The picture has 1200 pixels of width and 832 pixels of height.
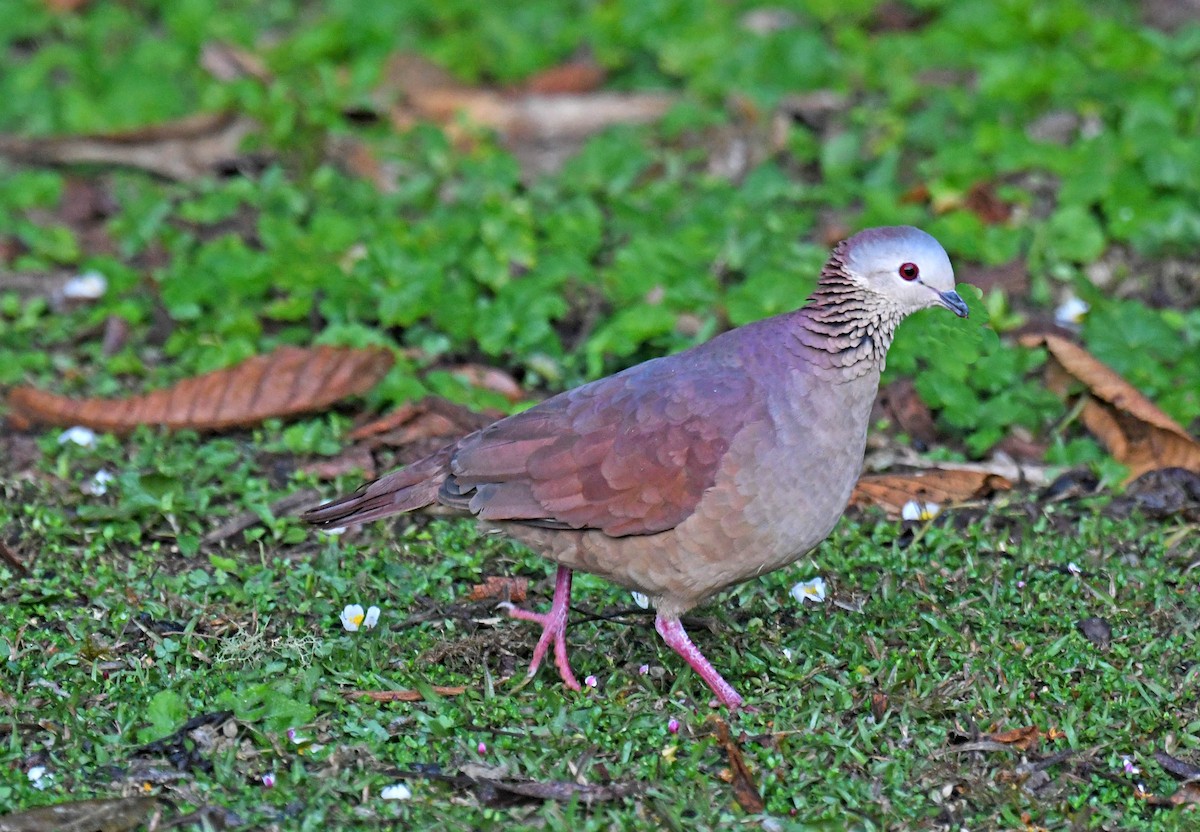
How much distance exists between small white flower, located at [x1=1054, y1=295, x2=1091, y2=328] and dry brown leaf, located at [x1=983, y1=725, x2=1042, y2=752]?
2769mm

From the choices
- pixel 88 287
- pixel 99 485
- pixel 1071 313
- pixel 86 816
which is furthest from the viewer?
pixel 88 287

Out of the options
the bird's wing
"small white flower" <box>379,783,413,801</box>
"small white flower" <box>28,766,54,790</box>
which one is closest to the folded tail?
the bird's wing

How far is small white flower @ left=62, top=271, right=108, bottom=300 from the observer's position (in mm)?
6992

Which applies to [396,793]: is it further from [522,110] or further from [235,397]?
[522,110]

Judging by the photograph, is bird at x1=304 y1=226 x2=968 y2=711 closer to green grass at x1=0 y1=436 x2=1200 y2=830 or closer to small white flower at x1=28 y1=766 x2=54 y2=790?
green grass at x1=0 y1=436 x2=1200 y2=830

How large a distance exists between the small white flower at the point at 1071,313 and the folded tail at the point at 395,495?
316 cm

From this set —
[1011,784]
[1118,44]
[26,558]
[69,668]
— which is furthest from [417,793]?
[1118,44]

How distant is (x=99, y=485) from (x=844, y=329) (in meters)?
2.83

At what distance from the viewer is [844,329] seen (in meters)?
4.40

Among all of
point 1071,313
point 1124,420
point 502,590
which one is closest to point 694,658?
point 502,590

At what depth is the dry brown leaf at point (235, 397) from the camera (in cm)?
604

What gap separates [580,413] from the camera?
4.60 meters

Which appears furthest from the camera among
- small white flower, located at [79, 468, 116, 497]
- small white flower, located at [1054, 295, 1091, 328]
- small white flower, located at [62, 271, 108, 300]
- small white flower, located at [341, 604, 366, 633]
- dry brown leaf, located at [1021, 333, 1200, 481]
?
small white flower, located at [62, 271, 108, 300]

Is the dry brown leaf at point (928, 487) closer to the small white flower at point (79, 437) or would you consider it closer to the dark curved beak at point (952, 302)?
the dark curved beak at point (952, 302)
